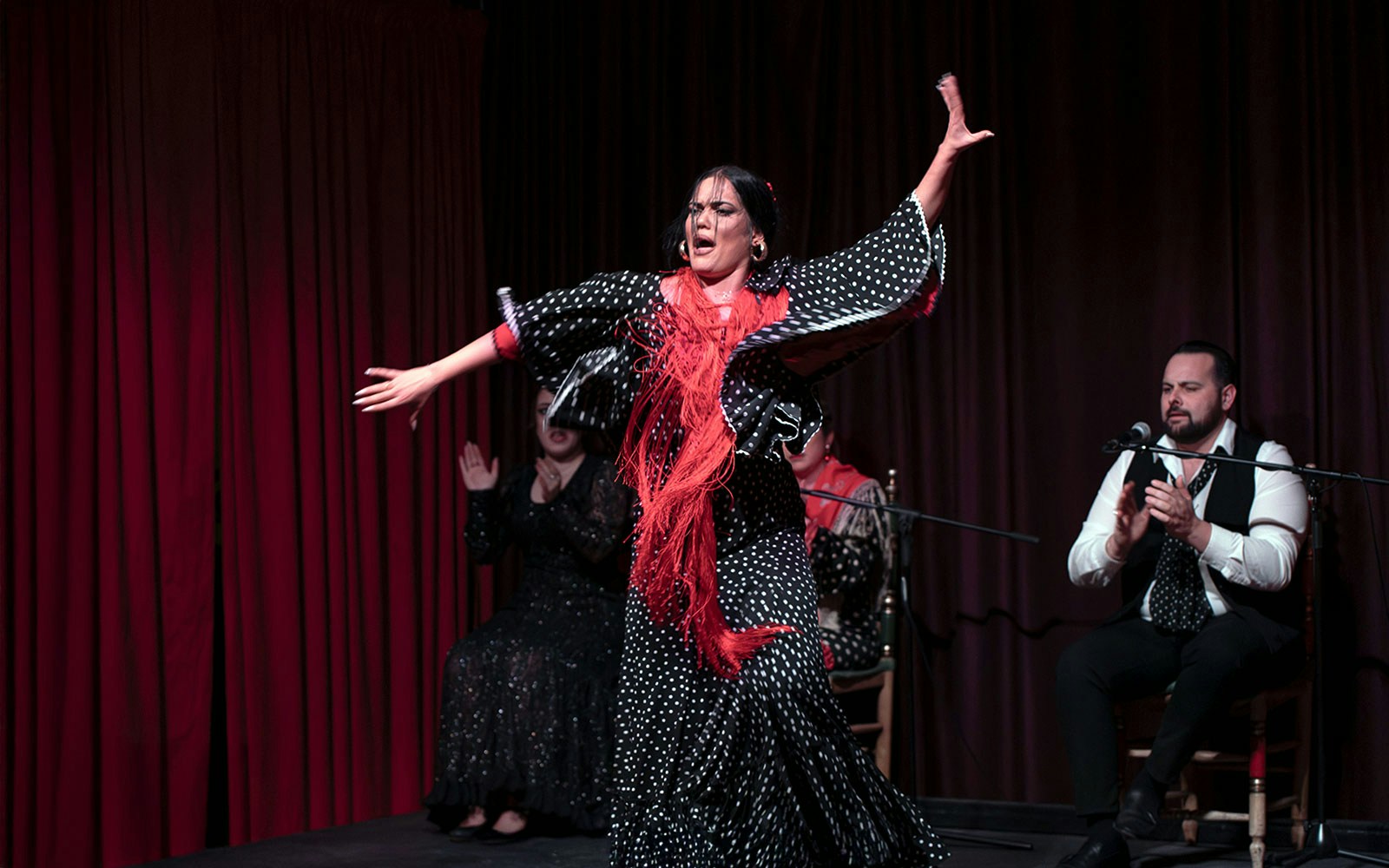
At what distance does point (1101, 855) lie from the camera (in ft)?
11.5

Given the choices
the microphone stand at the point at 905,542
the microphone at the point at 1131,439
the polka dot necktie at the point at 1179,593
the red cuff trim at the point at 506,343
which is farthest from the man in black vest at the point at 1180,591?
the red cuff trim at the point at 506,343

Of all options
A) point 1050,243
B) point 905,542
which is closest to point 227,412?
point 905,542

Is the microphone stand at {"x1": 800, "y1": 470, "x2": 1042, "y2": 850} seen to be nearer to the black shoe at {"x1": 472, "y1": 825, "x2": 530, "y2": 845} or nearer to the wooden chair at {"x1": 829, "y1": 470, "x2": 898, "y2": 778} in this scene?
the wooden chair at {"x1": 829, "y1": 470, "x2": 898, "y2": 778}

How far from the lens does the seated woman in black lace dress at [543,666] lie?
4238 mm

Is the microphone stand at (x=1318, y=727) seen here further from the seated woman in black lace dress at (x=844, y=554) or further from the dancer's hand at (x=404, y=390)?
the dancer's hand at (x=404, y=390)

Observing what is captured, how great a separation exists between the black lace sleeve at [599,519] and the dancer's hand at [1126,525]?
146 cm

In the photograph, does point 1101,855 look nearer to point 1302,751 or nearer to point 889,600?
point 1302,751

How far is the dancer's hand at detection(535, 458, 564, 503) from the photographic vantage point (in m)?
4.50

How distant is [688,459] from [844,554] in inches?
69.8

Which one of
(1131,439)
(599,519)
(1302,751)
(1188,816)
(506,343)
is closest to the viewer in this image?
(506,343)

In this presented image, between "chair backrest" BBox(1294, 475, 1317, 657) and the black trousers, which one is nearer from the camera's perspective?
the black trousers

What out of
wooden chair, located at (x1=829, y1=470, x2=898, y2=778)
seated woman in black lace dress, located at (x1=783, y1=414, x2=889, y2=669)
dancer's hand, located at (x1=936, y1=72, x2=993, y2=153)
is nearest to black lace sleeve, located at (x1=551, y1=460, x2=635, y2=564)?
seated woman in black lace dress, located at (x1=783, y1=414, x2=889, y2=669)

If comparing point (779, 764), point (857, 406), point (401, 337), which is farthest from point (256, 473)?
point (779, 764)

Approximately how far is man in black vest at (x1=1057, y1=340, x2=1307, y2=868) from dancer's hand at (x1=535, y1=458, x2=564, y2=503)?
5.25ft
